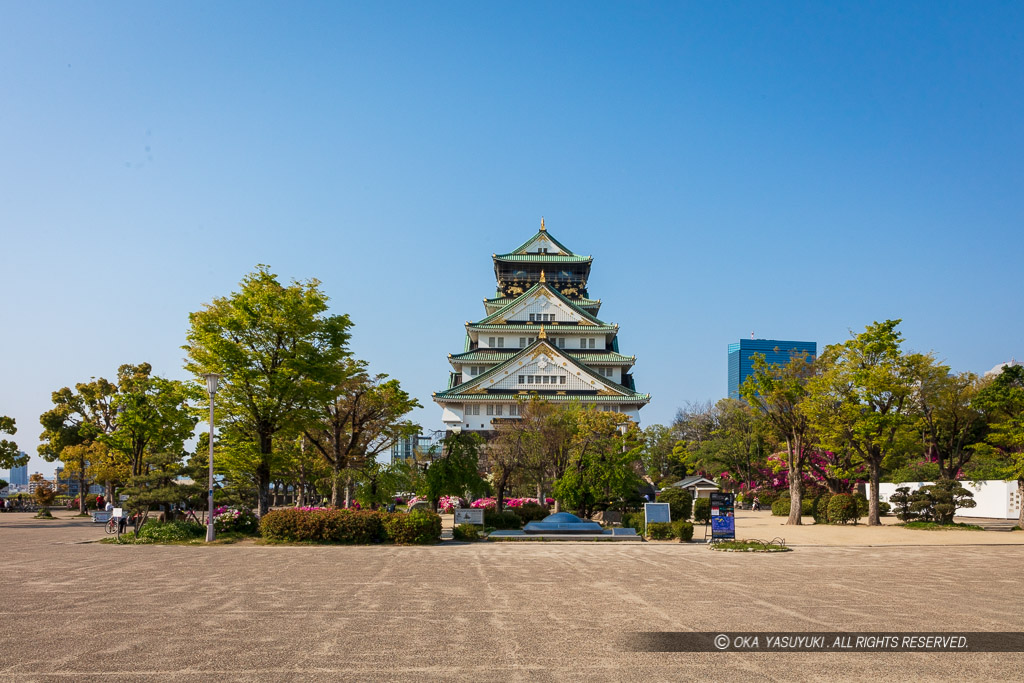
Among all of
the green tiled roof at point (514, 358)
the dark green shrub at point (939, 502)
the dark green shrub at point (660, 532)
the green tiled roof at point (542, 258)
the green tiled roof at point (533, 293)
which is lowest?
the dark green shrub at point (660, 532)

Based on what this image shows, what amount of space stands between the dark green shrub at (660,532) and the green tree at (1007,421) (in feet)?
49.2

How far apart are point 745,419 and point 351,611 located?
54.5 meters

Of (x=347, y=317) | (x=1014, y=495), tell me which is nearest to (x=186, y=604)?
(x=347, y=317)

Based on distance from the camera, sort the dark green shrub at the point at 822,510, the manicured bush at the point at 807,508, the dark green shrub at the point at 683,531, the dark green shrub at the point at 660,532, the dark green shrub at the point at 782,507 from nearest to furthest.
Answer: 1. the dark green shrub at the point at 683,531
2. the dark green shrub at the point at 660,532
3. the dark green shrub at the point at 822,510
4. the dark green shrub at the point at 782,507
5. the manicured bush at the point at 807,508

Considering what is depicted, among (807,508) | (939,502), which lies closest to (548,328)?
(807,508)

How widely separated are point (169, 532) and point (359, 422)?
10.8m

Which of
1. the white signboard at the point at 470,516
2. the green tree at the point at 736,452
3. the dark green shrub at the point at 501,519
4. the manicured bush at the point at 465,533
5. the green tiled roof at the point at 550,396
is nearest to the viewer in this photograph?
the manicured bush at the point at 465,533

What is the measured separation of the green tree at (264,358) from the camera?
2720 cm

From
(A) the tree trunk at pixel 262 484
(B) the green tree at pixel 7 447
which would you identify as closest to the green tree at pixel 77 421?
(B) the green tree at pixel 7 447

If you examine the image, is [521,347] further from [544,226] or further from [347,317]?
[347,317]

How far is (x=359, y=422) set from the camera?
115ft

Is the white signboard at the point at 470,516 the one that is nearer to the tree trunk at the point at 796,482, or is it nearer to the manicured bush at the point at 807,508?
the tree trunk at the point at 796,482

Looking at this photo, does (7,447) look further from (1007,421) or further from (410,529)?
(1007,421)

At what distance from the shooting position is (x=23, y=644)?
9727 mm
